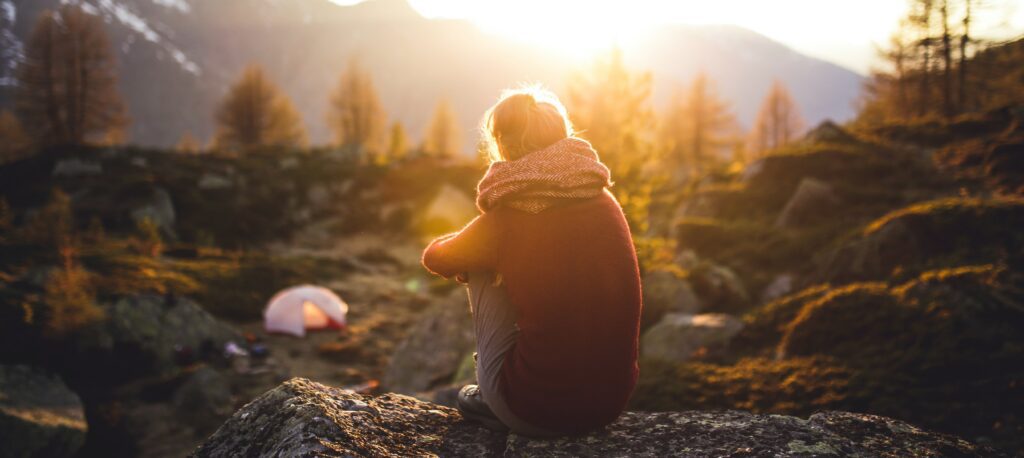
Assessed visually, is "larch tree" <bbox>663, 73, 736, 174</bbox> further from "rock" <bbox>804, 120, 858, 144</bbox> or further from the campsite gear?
the campsite gear

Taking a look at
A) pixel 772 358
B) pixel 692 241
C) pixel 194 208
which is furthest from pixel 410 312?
pixel 194 208

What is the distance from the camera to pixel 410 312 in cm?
1730

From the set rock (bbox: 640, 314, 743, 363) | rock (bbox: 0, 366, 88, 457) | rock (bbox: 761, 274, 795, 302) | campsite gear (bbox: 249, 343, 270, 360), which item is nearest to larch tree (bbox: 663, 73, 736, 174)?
rock (bbox: 761, 274, 795, 302)

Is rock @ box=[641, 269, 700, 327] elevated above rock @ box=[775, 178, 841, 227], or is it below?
below

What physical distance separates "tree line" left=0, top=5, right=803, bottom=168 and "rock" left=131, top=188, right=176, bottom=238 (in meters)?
15.5

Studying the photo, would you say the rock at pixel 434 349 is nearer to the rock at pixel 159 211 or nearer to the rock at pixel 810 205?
the rock at pixel 810 205

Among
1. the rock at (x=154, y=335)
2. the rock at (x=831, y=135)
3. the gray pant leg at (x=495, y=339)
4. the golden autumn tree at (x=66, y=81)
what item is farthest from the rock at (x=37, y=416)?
the golden autumn tree at (x=66, y=81)

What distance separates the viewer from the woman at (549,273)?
270 cm

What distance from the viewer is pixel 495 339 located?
3.00 metres

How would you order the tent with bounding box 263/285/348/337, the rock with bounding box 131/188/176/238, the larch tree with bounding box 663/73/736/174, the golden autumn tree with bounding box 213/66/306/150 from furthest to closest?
the golden autumn tree with bounding box 213/66/306/150
the larch tree with bounding box 663/73/736/174
the rock with bounding box 131/188/176/238
the tent with bounding box 263/285/348/337

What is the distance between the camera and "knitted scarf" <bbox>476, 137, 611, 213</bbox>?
8.80ft

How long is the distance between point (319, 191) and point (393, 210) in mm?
5657

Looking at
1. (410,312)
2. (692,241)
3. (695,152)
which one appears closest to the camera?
(692,241)

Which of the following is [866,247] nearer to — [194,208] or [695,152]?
[194,208]
